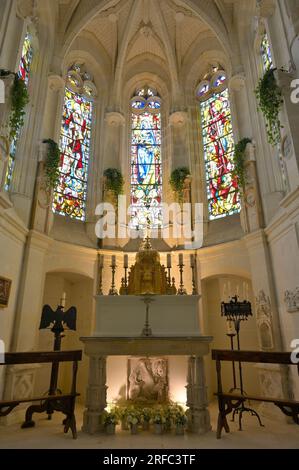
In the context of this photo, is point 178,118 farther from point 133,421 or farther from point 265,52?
point 133,421

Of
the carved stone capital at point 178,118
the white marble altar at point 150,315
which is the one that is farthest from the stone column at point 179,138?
the white marble altar at point 150,315

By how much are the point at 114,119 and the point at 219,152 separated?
4132 millimetres

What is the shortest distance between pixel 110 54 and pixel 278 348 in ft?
41.4

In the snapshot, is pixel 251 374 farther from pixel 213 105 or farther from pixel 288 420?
pixel 213 105

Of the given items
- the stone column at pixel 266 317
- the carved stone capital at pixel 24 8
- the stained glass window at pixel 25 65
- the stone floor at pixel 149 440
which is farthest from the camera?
the stained glass window at pixel 25 65

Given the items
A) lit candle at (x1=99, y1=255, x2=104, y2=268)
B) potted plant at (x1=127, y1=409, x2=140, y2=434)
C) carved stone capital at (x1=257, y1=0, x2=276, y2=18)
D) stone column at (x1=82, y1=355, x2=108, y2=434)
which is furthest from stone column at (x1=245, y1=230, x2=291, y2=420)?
carved stone capital at (x1=257, y1=0, x2=276, y2=18)

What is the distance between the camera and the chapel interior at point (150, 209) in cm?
566

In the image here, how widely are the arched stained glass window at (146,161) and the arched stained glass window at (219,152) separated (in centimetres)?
187

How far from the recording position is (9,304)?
6637 millimetres

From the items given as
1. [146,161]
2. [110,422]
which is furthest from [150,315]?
[146,161]

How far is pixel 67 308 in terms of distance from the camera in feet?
31.0

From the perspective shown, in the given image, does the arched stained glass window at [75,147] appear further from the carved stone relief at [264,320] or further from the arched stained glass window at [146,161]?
the carved stone relief at [264,320]

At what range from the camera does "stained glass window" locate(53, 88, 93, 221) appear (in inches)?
391

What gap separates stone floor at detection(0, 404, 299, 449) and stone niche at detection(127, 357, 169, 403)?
1575mm
